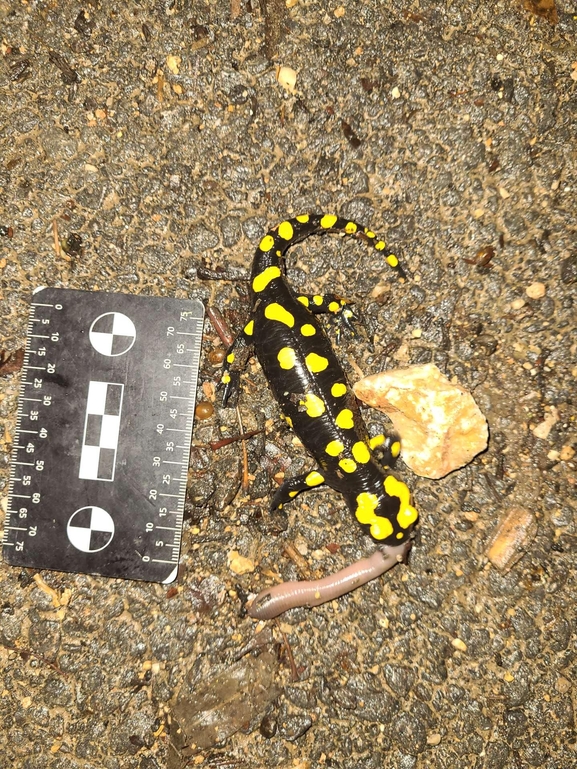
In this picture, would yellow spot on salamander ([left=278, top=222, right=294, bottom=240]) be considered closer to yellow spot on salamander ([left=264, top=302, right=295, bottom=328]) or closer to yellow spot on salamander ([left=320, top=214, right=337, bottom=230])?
yellow spot on salamander ([left=320, top=214, right=337, bottom=230])

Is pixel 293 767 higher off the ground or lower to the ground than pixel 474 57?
lower

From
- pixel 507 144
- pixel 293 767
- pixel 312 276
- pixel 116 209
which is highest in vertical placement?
pixel 507 144

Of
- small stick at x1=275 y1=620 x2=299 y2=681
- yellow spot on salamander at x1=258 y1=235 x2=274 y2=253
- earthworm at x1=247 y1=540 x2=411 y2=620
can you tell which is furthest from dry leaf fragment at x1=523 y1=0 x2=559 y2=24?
small stick at x1=275 y1=620 x2=299 y2=681

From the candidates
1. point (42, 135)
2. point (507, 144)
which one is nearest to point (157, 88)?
point (42, 135)

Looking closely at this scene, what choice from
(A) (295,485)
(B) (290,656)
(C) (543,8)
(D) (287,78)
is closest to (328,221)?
(D) (287,78)

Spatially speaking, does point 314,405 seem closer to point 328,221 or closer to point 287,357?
point 287,357

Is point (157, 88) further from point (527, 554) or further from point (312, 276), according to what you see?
point (527, 554)
